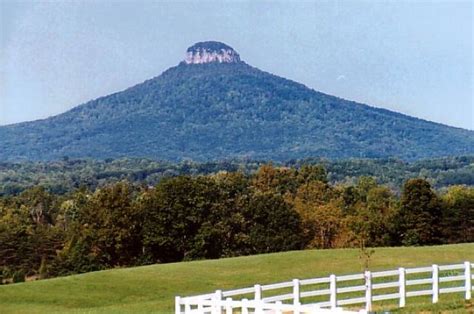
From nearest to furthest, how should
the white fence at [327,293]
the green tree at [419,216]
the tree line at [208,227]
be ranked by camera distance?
the white fence at [327,293], the tree line at [208,227], the green tree at [419,216]

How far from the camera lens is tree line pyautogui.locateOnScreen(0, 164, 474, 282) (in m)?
78.4

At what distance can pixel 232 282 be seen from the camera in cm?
4422

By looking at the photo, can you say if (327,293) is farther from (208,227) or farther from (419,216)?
(419,216)

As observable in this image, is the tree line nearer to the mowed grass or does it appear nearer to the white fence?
the mowed grass

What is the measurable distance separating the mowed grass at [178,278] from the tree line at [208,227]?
81.1ft

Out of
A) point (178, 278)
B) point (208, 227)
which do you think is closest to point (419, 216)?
point (208, 227)

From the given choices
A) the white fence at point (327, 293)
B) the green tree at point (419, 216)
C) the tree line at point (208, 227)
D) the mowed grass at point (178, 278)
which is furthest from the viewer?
the green tree at point (419, 216)

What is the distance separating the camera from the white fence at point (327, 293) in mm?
19047

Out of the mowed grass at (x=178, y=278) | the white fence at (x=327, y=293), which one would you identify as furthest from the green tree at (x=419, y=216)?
the white fence at (x=327, y=293)

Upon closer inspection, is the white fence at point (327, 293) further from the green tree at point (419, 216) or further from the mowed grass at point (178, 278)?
the green tree at point (419, 216)

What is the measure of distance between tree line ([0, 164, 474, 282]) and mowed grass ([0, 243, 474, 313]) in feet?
81.1

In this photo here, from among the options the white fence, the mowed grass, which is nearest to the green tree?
the mowed grass

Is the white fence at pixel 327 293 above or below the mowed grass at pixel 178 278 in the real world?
above

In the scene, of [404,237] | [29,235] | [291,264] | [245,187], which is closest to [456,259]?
[291,264]
